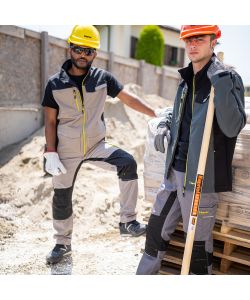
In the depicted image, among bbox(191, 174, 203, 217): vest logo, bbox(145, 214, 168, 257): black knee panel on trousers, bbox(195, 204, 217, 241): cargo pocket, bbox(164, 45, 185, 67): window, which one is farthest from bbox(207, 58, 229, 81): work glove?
bbox(164, 45, 185, 67): window

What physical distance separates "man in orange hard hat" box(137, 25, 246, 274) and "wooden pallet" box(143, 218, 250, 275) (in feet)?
0.65

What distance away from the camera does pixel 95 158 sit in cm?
379

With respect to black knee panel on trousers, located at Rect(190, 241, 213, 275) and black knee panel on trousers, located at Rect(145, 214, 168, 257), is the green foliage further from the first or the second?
black knee panel on trousers, located at Rect(190, 241, 213, 275)

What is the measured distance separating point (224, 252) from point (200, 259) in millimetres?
333

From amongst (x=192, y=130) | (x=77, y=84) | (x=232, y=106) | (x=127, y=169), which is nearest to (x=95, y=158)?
(x=127, y=169)

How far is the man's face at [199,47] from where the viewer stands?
2.50m

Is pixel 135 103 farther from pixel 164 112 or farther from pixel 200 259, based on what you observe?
pixel 200 259

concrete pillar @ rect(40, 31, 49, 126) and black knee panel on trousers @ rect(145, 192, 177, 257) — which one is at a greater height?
concrete pillar @ rect(40, 31, 49, 126)

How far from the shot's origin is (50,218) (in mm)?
5840

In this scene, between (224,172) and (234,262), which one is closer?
(224,172)

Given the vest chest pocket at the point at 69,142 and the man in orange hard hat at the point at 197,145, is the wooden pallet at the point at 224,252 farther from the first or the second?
the vest chest pocket at the point at 69,142

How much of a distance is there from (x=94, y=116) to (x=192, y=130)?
1490 mm

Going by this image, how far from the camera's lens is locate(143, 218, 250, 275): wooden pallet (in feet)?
9.13
